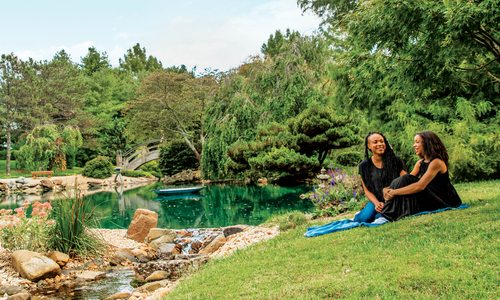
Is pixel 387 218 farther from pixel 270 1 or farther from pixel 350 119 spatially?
pixel 350 119

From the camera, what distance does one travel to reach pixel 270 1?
12227 millimetres

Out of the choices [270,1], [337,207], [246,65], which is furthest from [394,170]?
[246,65]

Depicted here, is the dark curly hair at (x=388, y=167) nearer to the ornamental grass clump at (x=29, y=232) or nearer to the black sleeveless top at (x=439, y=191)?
the black sleeveless top at (x=439, y=191)

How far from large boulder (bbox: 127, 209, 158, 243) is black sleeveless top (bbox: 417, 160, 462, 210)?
6.03 meters

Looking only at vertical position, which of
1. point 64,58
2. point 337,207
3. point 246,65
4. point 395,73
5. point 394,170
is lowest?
point 337,207

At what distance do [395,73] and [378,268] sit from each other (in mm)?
2301

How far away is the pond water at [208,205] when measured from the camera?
473 inches

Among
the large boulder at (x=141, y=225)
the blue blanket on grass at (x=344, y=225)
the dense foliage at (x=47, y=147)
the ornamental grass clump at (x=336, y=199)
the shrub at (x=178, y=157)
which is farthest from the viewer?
the shrub at (x=178, y=157)

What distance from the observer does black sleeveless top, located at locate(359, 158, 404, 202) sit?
17.1ft

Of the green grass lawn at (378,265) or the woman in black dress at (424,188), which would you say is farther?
the woman in black dress at (424,188)

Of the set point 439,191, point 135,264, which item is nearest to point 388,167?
point 439,191

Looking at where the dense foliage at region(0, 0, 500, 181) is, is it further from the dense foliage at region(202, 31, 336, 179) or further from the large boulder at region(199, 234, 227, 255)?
the large boulder at region(199, 234, 227, 255)

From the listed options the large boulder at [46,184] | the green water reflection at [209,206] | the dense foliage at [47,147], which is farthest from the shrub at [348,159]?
the dense foliage at [47,147]

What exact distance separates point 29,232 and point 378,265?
17.5 feet
